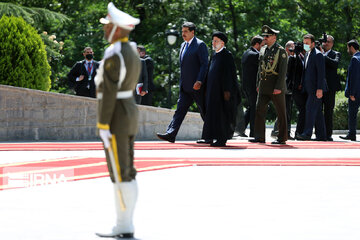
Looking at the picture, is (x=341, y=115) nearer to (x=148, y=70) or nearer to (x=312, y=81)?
(x=148, y=70)

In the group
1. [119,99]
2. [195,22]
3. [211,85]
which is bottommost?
[119,99]

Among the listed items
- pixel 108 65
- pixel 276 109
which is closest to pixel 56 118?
pixel 276 109

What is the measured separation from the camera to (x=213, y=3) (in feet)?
125

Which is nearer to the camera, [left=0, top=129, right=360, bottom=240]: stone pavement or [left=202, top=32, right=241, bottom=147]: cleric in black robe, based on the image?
[left=0, top=129, right=360, bottom=240]: stone pavement

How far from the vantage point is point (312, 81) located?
18.3 metres

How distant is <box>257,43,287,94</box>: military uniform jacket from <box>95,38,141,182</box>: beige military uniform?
375 inches

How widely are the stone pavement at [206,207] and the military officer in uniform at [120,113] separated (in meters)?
0.28

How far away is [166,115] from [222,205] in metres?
10.5

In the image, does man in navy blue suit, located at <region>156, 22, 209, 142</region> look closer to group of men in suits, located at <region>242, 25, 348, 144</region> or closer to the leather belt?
group of men in suits, located at <region>242, 25, 348, 144</region>

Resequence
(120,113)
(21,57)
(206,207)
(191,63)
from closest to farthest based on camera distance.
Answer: (120,113) < (206,207) < (191,63) < (21,57)

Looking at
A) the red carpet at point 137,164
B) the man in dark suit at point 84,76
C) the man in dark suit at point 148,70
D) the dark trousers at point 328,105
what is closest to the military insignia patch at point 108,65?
the red carpet at point 137,164

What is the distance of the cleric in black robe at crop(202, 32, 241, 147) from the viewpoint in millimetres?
15594

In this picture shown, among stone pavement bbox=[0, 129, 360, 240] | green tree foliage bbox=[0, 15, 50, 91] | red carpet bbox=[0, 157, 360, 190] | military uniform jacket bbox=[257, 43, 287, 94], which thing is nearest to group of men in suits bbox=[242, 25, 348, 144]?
military uniform jacket bbox=[257, 43, 287, 94]

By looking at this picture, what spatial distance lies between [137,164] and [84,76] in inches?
348
